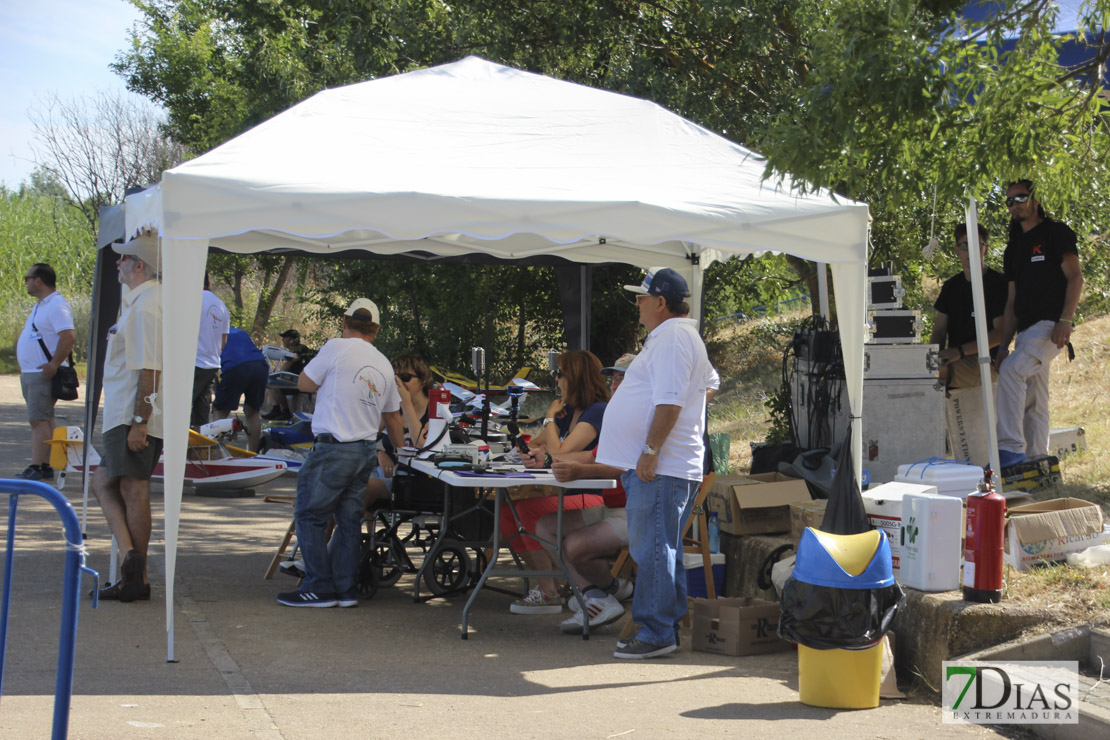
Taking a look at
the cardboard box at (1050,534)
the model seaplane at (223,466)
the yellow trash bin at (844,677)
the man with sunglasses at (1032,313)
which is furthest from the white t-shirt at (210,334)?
A: the cardboard box at (1050,534)

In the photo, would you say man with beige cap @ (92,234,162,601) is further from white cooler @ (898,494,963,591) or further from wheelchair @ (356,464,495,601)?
white cooler @ (898,494,963,591)

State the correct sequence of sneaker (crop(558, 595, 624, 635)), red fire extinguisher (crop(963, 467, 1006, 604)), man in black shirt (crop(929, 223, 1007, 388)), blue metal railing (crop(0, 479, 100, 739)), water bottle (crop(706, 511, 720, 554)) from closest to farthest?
blue metal railing (crop(0, 479, 100, 739)) < red fire extinguisher (crop(963, 467, 1006, 604)) < sneaker (crop(558, 595, 624, 635)) < water bottle (crop(706, 511, 720, 554)) < man in black shirt (crop(929, 223, 1007, 388))

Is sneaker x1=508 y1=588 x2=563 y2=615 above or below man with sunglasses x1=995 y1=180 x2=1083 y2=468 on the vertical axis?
below

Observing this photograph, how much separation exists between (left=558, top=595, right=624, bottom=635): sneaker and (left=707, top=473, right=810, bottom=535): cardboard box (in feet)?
3.64

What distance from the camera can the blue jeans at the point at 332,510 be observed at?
6.43m

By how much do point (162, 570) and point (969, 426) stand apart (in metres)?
5.89

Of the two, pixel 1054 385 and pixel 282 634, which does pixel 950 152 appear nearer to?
pixel 282 634

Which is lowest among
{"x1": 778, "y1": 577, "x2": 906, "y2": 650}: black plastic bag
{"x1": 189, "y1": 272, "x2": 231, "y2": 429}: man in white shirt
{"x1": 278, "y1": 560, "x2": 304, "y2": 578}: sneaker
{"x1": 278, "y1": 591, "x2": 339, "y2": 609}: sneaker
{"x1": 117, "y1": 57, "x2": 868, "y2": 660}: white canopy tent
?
{"x1": 278, "y1": 591, "x2": 339, "y2": 609}: sneaker

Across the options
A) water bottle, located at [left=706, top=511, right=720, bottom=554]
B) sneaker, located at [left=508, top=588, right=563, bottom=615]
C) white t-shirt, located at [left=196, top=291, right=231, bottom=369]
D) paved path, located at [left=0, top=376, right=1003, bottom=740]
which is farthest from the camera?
white t-shirt, located at [left=196, top=291, right=231, bottom=369]

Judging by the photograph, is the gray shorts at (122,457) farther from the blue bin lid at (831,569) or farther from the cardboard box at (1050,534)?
the cardboard box at (1050,534)

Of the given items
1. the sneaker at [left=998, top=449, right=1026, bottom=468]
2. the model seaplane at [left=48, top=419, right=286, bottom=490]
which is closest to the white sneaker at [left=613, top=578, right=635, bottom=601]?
the sneaker at [left=998, top=449, right=1026, bottom=468]

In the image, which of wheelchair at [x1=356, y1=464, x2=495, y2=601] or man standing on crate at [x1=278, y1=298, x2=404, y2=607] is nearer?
man standing on crate at [x1=278, y1=298, x2=404, y2=607]

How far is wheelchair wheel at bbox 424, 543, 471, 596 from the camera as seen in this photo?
22.5 ft

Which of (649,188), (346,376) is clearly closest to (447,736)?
(346,376)
